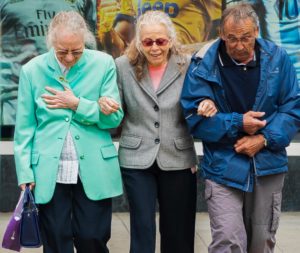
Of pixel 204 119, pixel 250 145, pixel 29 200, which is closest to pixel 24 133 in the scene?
pixel 29 200

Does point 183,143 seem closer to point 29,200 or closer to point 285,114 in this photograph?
point 285,114

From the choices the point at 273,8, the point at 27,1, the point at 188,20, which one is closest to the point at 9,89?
the point at 27,1

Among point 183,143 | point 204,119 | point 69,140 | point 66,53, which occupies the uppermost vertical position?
point 66,53

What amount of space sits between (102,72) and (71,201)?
2.62 ft

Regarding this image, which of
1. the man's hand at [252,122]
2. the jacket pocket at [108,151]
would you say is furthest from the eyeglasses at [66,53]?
the man's hand at [252,122]

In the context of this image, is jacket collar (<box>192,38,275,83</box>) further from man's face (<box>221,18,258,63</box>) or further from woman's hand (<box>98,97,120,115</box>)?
woman's hand (<box>98,97,120,115</box>)

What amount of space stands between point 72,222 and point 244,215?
3.45 ft

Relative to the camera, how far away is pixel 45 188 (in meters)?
4.88

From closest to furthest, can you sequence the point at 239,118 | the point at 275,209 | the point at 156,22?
the point at 239,118
the point at 156,22
the point at 275,209

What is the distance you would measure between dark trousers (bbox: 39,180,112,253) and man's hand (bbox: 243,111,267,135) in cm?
98

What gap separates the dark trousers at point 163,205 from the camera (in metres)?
5.09

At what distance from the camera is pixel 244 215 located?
5125 millimetres

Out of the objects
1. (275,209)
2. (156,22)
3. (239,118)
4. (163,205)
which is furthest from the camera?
(163,205)

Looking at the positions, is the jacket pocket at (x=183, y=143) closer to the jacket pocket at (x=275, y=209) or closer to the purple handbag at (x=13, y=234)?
the jacket pocket at (x=275, y=209)
